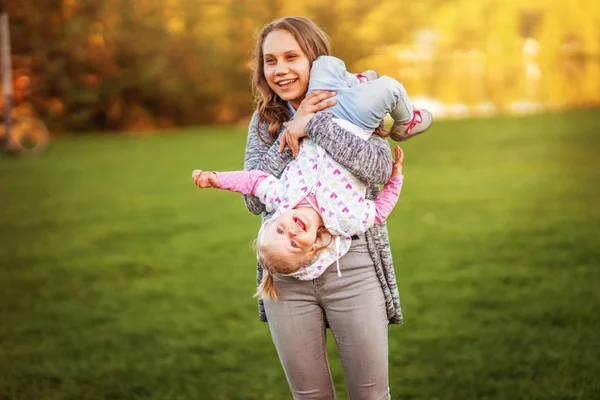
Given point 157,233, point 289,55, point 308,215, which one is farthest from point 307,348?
point 157,233

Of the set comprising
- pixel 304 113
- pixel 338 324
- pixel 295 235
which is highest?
pixel 304 113

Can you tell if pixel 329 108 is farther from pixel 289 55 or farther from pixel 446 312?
pixel 446 312

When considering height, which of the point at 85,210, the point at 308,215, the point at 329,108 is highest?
the point at 329,108

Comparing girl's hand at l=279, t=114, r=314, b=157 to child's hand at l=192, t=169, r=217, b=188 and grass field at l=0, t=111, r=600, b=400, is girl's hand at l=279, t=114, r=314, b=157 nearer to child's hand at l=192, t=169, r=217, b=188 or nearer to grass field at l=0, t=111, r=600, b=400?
child's hand at l=192, t=169, r=217, b=188

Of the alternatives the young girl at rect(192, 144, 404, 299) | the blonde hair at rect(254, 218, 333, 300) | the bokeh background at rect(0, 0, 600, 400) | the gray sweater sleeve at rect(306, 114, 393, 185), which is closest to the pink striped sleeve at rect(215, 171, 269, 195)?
the young girl at rect(192, 144, 404, 299)

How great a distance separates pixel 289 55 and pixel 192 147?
12.9 m

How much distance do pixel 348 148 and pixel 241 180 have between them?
14.1 inches

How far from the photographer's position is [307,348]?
251 cm

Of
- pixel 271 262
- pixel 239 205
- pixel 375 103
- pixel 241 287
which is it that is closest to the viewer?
pixel 375 103

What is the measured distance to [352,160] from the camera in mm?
2293

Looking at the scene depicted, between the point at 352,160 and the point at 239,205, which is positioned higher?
the point at 352,160

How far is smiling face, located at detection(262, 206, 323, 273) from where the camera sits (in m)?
2.33

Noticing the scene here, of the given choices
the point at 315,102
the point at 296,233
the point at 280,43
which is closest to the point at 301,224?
the point at 296,233

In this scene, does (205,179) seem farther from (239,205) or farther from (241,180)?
(239,205)
